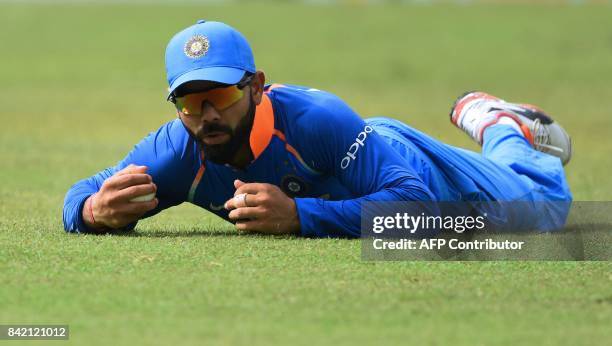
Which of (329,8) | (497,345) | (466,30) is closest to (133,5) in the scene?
(329,8)

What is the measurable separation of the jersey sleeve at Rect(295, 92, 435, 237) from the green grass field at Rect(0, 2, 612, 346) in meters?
0.14

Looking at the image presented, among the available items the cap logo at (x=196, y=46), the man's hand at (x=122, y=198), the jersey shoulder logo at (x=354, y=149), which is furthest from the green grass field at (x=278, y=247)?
the cap logo at (x=196, y=46)

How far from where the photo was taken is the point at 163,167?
581 cm

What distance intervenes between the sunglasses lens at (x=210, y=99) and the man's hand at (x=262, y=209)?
407 mm

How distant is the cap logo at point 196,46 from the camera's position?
541 centimetres

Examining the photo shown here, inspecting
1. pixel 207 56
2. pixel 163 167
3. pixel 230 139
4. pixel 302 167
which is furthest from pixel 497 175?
pixel 207 56

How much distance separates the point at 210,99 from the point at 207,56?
0.20 meters

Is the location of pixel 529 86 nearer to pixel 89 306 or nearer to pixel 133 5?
pixel 133 5

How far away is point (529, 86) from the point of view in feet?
89.3

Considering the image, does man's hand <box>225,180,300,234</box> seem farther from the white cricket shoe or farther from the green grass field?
the white cricket shoe

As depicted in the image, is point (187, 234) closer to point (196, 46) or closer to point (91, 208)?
point (91, 208)

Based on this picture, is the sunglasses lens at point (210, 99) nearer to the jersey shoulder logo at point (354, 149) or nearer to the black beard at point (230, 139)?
the black beard at point (230, 139)

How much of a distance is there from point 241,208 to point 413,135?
1358 mm

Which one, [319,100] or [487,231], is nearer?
[319,100]
